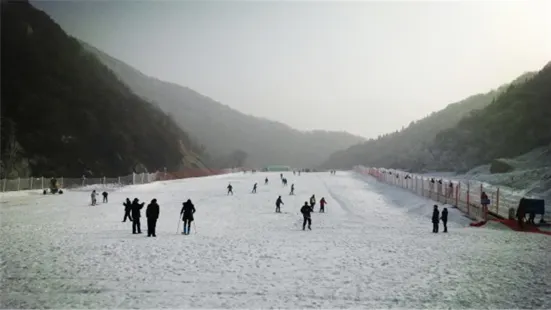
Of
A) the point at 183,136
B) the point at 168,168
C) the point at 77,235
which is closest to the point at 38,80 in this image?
the point at 168,168

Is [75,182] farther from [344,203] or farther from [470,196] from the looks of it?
[470,196]

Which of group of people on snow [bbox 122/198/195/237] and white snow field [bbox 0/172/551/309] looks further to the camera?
group of people on snow [bbox 122/198/195/237]

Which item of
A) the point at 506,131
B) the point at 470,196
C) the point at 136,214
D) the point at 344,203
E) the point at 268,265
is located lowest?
the point at 268,265

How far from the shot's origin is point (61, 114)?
86.9 meters

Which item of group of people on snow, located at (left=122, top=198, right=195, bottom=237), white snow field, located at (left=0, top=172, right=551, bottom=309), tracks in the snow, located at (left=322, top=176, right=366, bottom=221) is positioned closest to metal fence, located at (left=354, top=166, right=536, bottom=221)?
white snow field, located at (left=0, top=172, right=551, bottom=309)

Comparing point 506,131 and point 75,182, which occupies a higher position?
point 506,131

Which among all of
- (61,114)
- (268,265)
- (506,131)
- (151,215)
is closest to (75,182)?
(151,215)

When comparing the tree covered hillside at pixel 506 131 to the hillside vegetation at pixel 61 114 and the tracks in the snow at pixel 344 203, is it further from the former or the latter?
the hillside vegetation at pixel 61 114

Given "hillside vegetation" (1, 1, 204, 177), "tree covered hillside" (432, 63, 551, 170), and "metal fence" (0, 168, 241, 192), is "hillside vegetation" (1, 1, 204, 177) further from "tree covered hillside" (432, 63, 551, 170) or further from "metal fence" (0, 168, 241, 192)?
"tree covered hillside" (432, 63, 551, 170)

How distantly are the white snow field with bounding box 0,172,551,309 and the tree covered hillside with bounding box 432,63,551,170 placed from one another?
5553cm

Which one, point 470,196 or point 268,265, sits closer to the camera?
point 268,265

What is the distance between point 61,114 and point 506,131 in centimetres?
7653

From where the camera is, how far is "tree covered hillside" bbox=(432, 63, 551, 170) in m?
77.1

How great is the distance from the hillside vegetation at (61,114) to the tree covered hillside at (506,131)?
57803 millimetres
